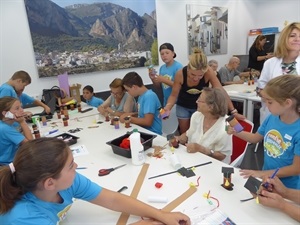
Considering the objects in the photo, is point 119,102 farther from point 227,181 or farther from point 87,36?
point 227,181

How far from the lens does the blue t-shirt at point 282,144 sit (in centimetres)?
127

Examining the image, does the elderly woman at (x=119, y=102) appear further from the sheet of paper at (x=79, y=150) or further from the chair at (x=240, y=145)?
the chair at (x=240, y=145)

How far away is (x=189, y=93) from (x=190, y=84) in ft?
0.30

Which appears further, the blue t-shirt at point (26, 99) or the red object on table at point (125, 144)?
the blue t-shirt at point (26, 99)

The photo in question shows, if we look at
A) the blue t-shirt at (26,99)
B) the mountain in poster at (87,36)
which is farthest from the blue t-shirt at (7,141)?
the mountain in poster at (87,36)

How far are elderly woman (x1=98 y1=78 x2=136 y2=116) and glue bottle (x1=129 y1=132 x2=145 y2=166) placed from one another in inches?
47.5

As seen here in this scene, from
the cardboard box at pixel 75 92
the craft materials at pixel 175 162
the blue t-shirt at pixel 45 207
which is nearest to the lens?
the blue t-shirt at pixel 45 207

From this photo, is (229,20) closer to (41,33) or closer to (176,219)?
(41,33)

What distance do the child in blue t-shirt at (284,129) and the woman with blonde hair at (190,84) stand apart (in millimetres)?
692

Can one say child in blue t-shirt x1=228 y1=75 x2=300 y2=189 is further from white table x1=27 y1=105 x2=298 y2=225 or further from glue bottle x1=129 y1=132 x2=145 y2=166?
glue bottle x1=129 y1=132 x2=145 y2=166

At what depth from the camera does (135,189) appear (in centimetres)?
127

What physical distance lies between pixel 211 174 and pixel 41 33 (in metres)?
3.26

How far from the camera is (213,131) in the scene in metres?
1.73

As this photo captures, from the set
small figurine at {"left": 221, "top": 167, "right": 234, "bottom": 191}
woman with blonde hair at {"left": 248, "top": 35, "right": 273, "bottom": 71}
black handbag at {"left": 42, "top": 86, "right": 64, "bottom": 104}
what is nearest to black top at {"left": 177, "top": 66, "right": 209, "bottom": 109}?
small figurine at {"left": 221, "top": 167, "right": 234, "bottom": 191}
